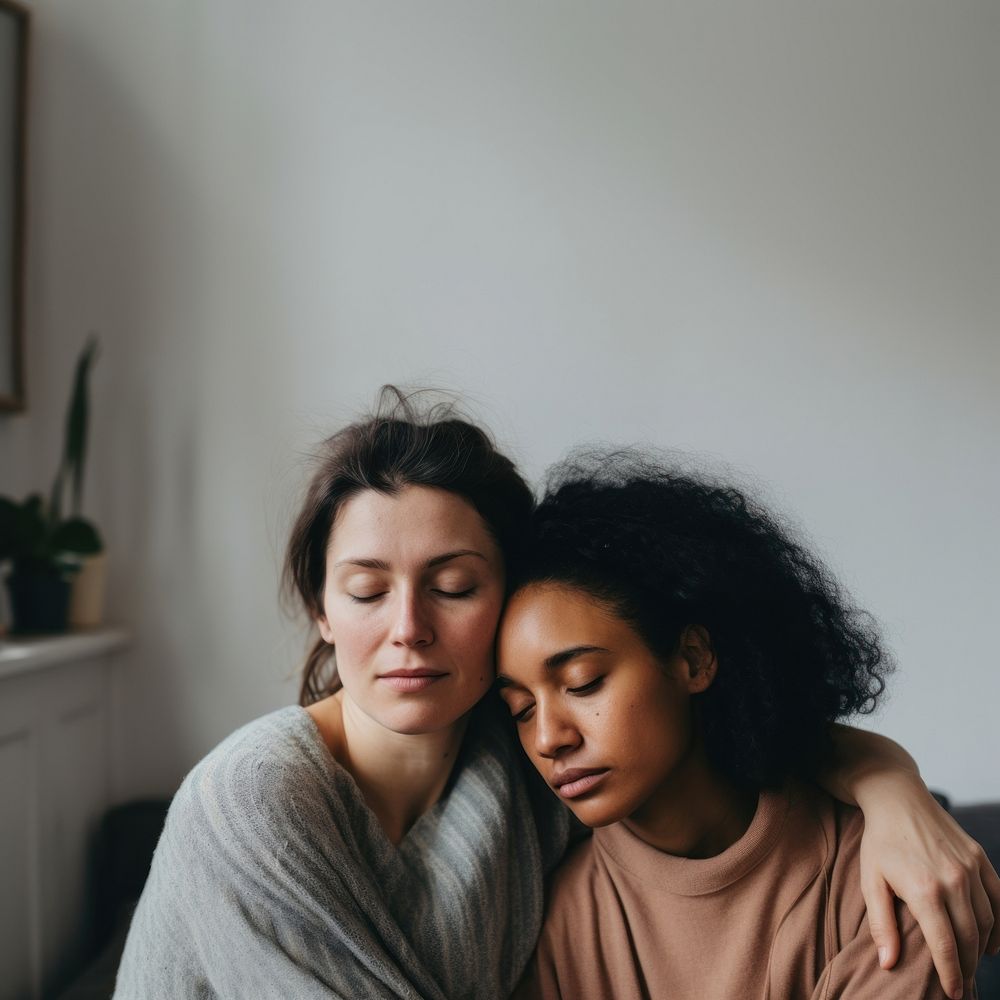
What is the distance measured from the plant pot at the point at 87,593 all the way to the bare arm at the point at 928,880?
61.8 inches

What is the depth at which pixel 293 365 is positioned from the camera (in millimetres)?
2166

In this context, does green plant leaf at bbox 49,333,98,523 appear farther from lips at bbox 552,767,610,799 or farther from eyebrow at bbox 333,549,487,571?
lips at bbox 552,767,610,799

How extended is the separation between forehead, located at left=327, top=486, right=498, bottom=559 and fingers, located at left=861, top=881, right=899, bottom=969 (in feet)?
1.66

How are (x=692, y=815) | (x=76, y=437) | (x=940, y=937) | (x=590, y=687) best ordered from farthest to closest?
(x=76, y=437), (x=692, y=815), (x=590, y=687), (x=940, y=937)

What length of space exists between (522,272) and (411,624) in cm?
124

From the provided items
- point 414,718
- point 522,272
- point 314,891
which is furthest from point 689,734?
point 522,272

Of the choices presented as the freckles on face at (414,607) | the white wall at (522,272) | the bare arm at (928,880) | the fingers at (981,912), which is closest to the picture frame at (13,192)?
the white wall at (522,272)

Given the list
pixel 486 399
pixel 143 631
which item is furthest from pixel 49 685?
pixel 486 399

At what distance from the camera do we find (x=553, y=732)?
1.04 meters

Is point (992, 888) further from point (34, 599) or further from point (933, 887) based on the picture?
point (34, 599)

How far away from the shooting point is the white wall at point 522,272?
2088 mm

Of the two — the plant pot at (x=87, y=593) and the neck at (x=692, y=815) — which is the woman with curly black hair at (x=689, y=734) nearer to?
the neck at (x=692, y=815)

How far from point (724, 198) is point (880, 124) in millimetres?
344

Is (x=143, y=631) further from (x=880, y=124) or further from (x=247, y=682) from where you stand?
(x=880, y=124)
